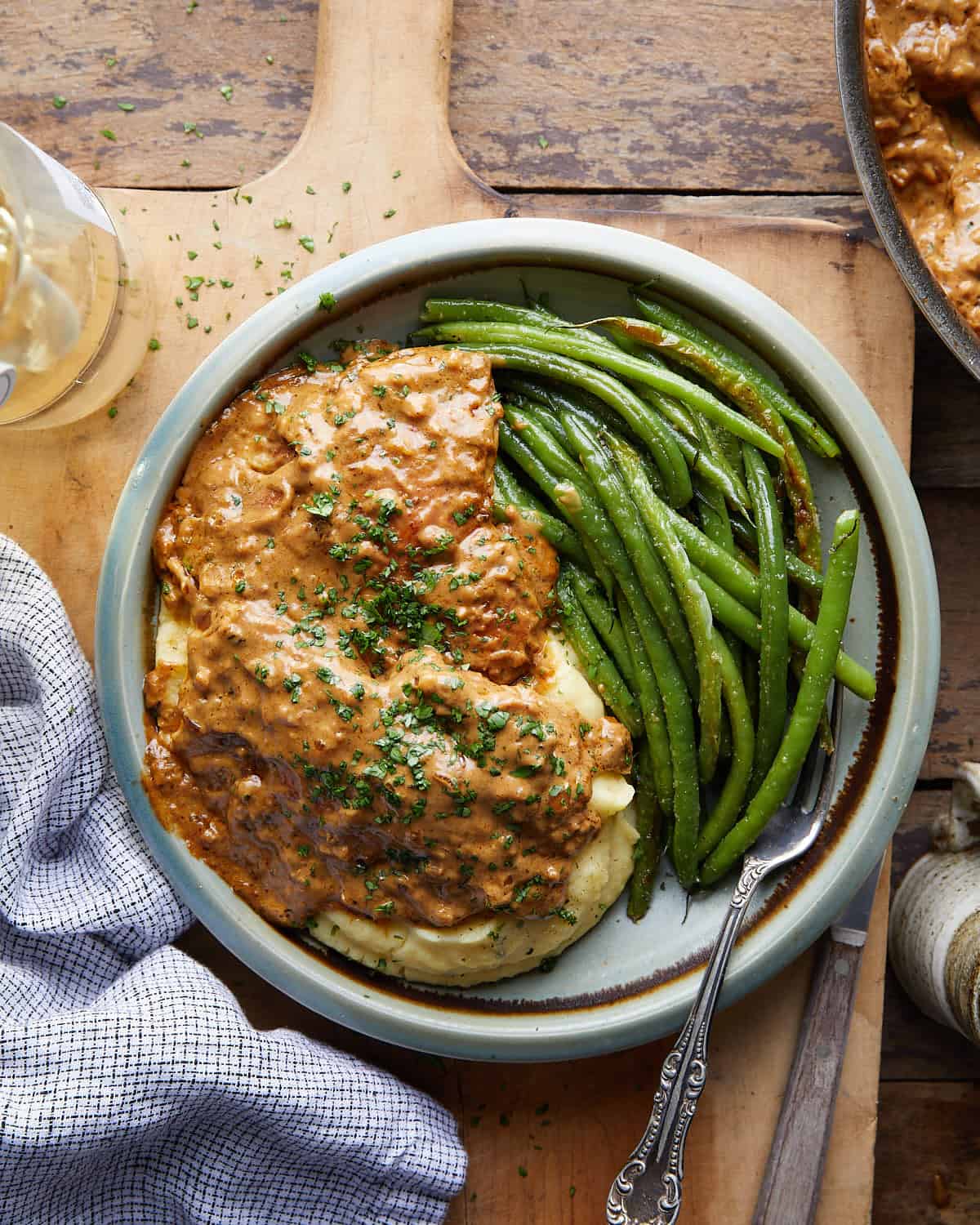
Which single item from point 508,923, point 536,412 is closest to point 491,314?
point 536,412

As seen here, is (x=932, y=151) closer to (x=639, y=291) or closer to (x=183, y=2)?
(x=639, y=291)

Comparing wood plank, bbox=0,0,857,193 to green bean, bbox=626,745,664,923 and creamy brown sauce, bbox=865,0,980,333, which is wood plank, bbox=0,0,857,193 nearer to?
creamy brown sauce, bbox=865,0,980,333

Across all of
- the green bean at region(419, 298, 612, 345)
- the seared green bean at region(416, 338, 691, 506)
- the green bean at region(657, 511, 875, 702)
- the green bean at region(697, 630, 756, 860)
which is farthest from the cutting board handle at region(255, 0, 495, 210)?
the green bean at region(697, 630, 756, 860)

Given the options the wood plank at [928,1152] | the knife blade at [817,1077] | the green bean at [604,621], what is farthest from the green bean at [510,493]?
the wood plank at [928,1152]

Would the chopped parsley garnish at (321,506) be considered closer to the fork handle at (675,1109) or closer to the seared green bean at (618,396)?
the seared green bean at (618,396)

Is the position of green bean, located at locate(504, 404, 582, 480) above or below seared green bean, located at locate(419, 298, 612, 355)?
below

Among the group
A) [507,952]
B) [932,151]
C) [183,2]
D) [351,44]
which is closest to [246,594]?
[507,952]
